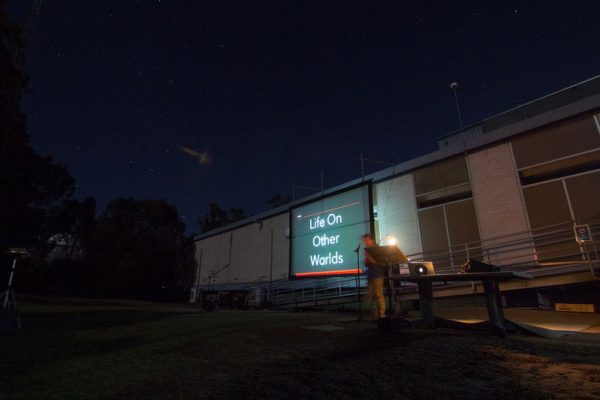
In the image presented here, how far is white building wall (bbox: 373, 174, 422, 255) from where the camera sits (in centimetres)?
1241

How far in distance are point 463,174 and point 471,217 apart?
5.37ft

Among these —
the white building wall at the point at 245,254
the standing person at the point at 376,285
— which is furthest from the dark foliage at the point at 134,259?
the standing person at the point at 376,285

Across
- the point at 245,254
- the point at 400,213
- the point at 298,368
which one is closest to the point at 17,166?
the point at 245,254

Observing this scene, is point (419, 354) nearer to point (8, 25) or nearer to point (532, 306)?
point (532, 306)

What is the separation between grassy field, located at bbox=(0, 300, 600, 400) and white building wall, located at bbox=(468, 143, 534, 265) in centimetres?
660

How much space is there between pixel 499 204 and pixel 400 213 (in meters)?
3.61

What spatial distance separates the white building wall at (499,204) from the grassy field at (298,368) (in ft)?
21.6

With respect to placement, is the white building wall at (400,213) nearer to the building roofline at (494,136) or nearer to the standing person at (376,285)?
the building roofline at (494,136)

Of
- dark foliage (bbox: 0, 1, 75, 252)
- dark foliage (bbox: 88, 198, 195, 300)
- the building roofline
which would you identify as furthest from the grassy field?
dark foliage (bbox: 88, 198, 195, 300)

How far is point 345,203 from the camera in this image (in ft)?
41.4

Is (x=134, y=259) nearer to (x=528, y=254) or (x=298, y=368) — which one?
(x=528, y=254)

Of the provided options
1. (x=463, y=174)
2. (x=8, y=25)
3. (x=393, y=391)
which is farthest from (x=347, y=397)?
(x=8, y=25)

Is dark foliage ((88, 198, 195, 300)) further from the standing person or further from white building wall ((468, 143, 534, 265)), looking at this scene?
white building wall ((468, 143, 534, 265))

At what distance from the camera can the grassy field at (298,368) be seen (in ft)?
7.25
